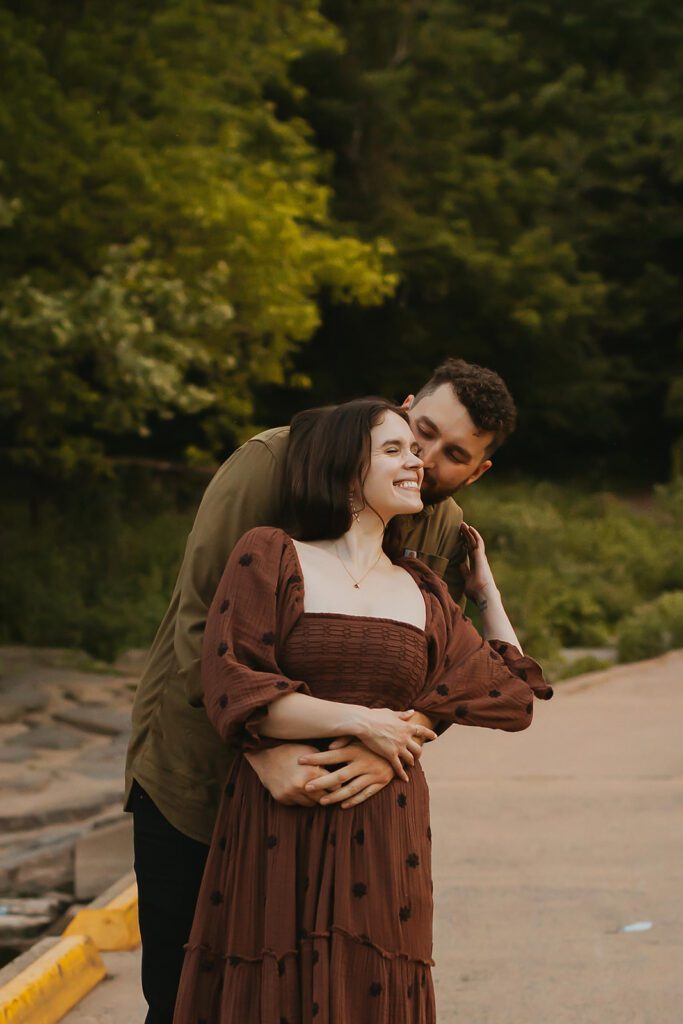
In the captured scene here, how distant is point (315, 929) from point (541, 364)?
2881 centimetres

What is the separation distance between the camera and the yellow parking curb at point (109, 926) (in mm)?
5395

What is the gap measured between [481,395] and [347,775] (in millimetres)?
924

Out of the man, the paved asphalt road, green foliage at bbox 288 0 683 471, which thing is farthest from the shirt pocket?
green foliage at bbox 288 0 683 471

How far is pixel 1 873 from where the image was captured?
723 cm

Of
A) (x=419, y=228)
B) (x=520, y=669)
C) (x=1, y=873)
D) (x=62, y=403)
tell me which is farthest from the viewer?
(x=419, y=228)

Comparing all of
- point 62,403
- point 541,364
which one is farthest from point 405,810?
point 541,364

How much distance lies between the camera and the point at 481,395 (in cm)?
319

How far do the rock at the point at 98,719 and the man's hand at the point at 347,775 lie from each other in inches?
328

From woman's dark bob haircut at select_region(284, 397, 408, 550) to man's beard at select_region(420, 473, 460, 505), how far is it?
303 millimetres

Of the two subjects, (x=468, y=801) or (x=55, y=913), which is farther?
(x=468, y=801)

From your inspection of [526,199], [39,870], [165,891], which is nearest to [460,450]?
[165,891]

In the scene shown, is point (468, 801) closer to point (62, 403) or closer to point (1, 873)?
point (1, 873)

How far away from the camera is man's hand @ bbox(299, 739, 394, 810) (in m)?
2.71

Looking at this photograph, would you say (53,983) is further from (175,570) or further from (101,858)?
(175,570)
